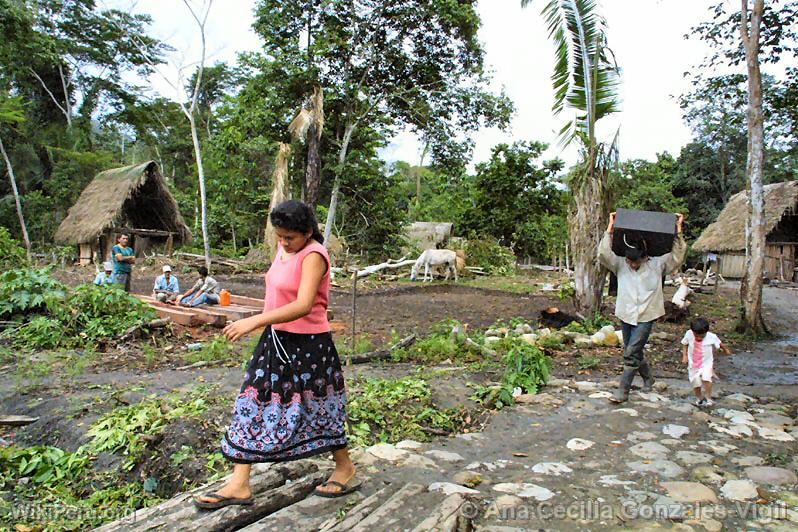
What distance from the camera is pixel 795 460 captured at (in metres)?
3.45

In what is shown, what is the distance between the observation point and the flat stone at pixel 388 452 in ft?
11.1

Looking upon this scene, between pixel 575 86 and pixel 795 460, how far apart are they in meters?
7.36

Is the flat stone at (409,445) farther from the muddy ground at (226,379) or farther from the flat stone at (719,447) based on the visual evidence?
the flat stone at (719,447)

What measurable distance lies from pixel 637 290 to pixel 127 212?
21.4 metres

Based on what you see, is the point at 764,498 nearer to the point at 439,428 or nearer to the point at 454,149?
the point at 439,428

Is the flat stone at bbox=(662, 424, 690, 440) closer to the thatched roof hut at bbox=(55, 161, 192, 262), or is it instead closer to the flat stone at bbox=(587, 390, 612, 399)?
the flat stone at bbox=(587, 390, 612, 399)

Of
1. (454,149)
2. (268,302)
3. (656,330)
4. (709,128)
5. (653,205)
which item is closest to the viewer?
(268,302)

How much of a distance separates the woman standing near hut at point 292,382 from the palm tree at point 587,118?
7394mm

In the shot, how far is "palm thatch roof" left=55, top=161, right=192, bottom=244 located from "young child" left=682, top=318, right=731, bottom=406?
19840mm

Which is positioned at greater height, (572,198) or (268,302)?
(572,198)

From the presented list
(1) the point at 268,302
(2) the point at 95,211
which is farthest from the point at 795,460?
(2) the point at 95,211

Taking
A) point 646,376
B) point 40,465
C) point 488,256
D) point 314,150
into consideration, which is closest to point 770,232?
point 488,256

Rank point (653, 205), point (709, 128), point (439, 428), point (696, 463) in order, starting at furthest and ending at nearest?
point (709, 128) < point (653, 205) < point (439, 428) < point (696, 463)

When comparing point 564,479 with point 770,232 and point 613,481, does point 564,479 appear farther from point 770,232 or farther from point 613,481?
point 770,232
